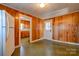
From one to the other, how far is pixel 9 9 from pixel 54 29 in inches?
161

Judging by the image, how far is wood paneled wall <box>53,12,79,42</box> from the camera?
6570mm

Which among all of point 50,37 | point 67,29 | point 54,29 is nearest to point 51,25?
point 54,29

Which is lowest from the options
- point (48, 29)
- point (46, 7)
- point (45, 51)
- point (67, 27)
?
point (45, 51)

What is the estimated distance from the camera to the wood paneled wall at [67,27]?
21.6 feet

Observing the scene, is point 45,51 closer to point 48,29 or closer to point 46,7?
point 46,7

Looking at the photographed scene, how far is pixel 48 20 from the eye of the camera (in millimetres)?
7570

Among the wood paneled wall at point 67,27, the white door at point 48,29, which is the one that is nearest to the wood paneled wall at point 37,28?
the white door at point 48,29

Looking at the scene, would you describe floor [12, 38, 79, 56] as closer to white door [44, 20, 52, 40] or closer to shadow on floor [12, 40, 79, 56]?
shadow on floor [12, 40, 79, 56]

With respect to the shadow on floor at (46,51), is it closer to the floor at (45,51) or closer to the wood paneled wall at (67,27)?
the floor at (45,51)

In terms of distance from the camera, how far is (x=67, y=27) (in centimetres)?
707

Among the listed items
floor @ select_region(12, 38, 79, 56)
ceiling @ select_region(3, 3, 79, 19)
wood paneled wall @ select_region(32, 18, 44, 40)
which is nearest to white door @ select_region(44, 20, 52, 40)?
wood paneled wall @ select_region(32, 18, 44, 40)

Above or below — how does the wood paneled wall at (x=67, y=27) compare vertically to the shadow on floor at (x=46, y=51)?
above

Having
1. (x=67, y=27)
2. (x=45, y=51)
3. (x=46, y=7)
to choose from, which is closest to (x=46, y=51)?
(x=45, y=51)

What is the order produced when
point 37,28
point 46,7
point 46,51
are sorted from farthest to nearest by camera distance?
point 37,28 < point 46,7 < point 46,51
